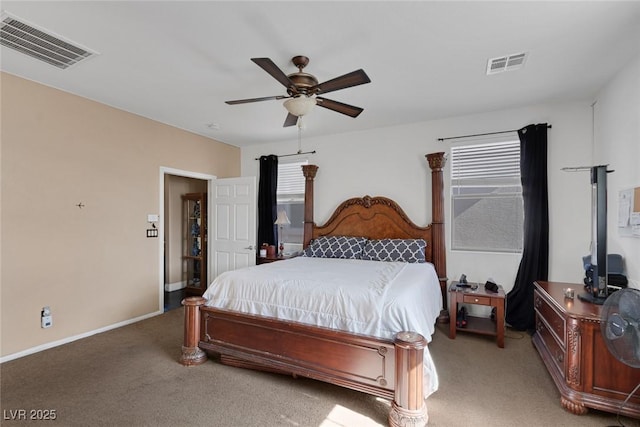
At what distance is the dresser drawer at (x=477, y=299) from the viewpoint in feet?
10.4

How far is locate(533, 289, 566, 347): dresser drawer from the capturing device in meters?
2.27

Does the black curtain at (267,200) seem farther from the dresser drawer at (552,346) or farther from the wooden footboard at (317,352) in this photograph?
the dresser drawer at (552,346)

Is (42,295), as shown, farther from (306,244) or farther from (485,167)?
(485,167)

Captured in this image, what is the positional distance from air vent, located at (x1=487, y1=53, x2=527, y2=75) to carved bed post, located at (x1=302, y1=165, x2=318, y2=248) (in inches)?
104

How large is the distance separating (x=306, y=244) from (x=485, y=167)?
2.67m

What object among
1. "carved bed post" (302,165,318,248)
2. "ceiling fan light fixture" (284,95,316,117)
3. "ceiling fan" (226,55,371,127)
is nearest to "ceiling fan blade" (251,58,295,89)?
"ceiling fan" (226,55,371,127)

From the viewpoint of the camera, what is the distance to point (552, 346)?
2500 mm

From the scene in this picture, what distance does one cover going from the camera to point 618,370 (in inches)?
77.6

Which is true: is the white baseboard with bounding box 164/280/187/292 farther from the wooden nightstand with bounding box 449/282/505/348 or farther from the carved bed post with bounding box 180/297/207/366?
the wooden nightstand with bounding box 449/282/505/348

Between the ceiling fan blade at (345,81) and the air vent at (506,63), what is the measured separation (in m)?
1.28

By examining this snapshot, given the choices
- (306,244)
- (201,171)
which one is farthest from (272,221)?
(201,171)

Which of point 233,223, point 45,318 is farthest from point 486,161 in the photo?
point 45,318

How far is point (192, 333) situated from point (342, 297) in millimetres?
1468

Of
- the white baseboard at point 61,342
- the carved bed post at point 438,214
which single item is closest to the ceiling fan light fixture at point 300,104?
the carved bed post at point 438,214
